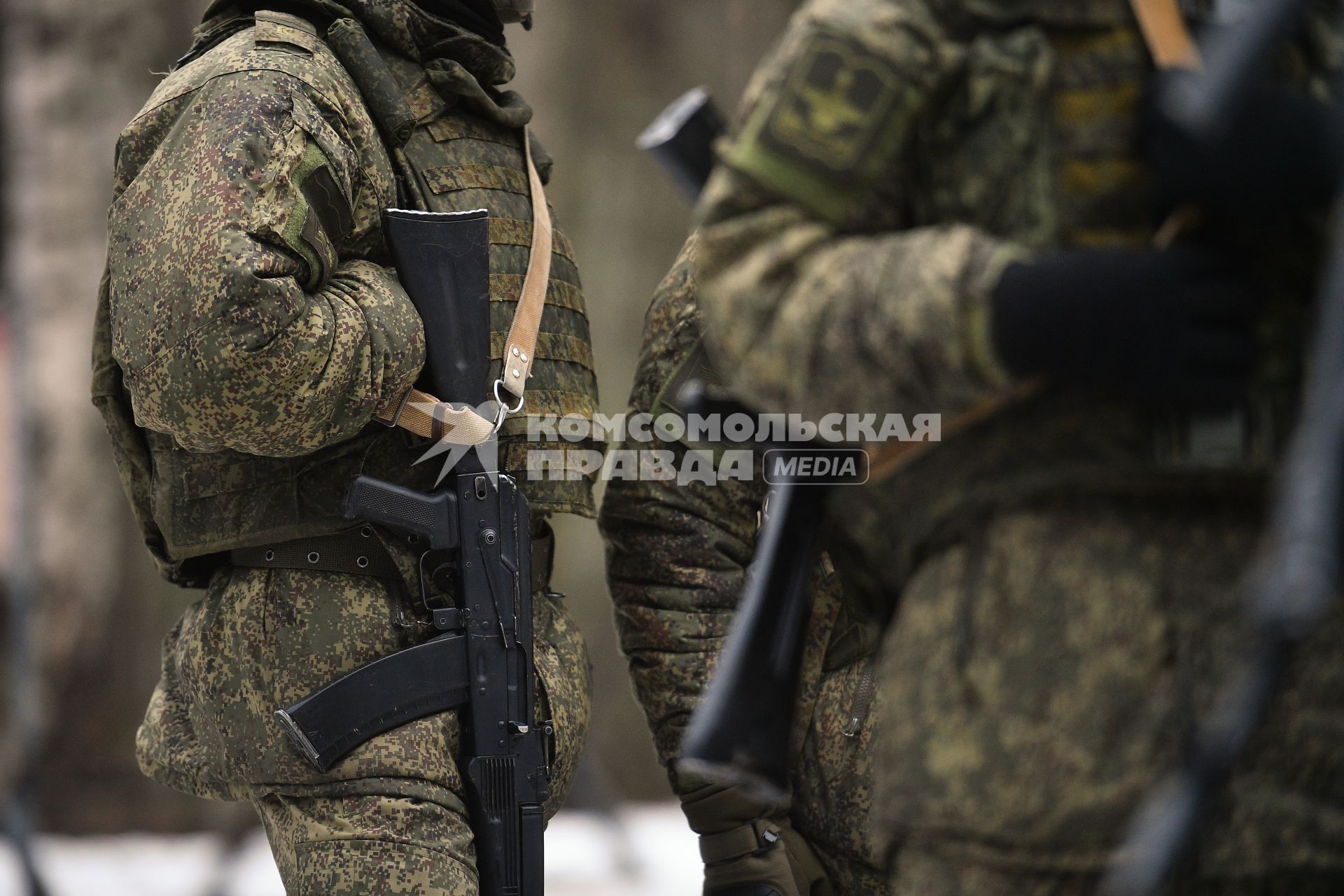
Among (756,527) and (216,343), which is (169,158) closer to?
(216,343)

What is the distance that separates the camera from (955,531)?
1343mm

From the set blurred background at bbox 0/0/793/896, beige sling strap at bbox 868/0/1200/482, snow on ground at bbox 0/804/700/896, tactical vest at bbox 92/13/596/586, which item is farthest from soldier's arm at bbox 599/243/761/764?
blurred background at bbox 0/0/793/896

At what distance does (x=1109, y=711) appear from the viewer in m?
1.25

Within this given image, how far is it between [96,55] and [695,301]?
4.68 meters

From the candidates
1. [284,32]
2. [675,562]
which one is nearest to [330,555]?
[675,562]

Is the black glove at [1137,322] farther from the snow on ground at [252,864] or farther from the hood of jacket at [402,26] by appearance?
the snow on ground at [252,864]

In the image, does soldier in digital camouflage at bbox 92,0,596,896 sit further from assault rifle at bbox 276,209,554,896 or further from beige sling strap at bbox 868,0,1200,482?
beige sling strap at bbox 868,0,1200,482

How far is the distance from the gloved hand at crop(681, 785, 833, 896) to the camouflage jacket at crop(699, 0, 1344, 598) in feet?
3.78

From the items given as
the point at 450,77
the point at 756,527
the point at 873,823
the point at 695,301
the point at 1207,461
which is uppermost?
the point at 450,77

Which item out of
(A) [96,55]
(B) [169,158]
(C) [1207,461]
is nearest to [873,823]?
(C) [1207,461]

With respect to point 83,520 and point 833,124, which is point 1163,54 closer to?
point 833,124

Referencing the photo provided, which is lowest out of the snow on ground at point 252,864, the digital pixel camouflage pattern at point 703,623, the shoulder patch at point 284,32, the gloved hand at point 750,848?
the snow on ground at point 252,864

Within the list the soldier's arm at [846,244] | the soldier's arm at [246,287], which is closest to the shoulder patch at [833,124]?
the soldier's arm at [846,244]

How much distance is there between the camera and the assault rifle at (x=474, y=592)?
2.28 meters
